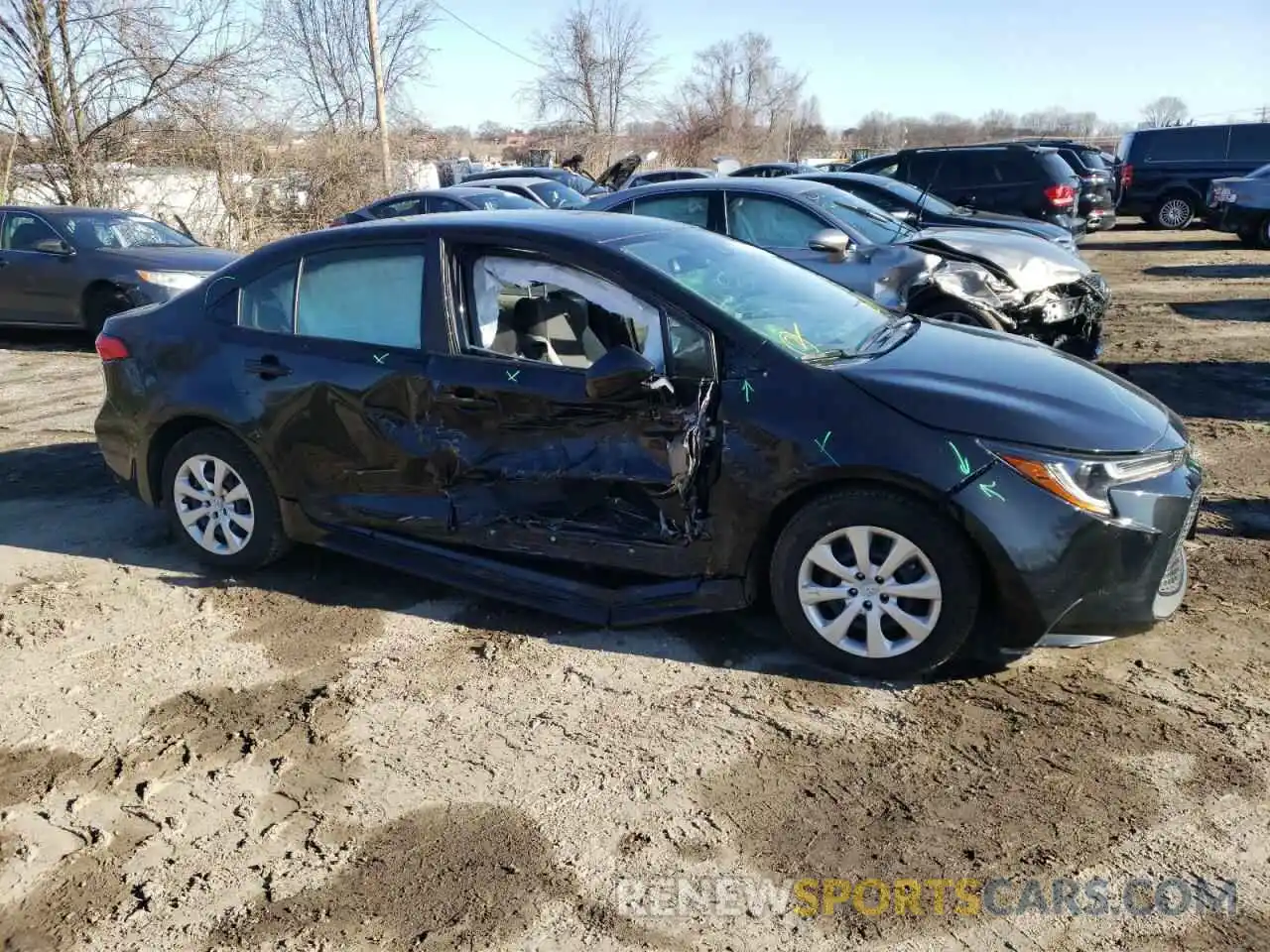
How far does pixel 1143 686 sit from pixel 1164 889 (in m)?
1.14

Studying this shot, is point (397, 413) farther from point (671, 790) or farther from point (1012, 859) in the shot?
point (1012, 859)

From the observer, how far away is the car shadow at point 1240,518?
5090 millimetres

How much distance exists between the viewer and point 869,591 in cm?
367

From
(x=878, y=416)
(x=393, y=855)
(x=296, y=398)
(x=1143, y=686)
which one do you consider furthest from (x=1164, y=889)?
(x=296, y=398)

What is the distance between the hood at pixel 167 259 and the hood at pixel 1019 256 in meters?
6.97

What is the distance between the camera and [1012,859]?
281 cm

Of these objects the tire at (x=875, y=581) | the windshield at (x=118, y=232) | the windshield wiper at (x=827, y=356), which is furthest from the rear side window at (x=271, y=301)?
the windshield at (x=118, y=232)

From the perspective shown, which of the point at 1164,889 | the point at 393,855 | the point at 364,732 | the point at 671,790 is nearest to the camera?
the point at 1164,889

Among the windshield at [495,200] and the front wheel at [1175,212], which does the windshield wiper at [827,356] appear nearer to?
the windshield at [495,200]

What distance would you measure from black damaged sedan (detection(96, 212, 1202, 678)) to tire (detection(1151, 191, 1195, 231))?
2032cm

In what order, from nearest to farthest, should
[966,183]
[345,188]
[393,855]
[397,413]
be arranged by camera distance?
[393,855]
[397,413]
[966,183]
[345,188]

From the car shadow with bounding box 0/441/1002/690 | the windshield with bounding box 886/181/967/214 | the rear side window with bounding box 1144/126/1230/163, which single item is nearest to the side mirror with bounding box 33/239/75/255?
the car shadow with bounding box 0/441/1002/690

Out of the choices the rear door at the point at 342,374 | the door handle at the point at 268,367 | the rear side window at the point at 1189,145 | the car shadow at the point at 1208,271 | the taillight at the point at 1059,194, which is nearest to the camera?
the rear door at the point at 342,374

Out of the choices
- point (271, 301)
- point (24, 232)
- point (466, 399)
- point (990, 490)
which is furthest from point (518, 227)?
point (24, 232)
